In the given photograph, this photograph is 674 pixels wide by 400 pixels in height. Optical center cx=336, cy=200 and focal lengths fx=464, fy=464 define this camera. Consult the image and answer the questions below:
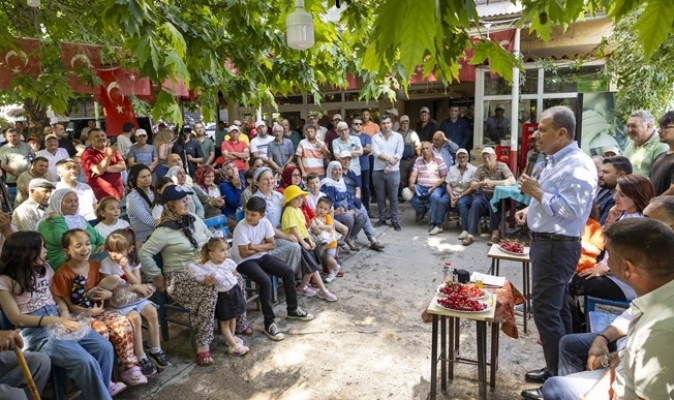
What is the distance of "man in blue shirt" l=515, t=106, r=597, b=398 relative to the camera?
3018 mm

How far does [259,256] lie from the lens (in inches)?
190

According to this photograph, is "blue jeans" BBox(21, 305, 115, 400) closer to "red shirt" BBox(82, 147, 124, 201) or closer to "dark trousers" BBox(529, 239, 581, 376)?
"dark trousers" BBox(529, 239, 581, 376)

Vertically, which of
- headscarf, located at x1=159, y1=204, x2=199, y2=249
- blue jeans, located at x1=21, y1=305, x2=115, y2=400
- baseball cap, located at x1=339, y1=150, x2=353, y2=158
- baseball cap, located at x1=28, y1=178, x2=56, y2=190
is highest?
baseball cap, located at x1=339, y1=150, x2=353, y2=158

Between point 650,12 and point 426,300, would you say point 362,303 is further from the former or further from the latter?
point 650,12

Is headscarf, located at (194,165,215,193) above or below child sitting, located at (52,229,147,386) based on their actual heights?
above

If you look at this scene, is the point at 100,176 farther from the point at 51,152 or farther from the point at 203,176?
the point at 51,152

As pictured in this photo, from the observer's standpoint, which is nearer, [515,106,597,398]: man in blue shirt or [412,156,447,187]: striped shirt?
[515,106,597,398]: man in blue shirt

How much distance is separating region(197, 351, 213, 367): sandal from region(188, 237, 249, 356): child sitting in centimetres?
21

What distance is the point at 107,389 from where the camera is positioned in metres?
3.16

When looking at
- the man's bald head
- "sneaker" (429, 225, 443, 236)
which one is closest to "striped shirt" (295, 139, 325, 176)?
"sneaker" (429, 225, 443, 236)

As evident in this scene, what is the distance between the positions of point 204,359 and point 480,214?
522 centimetres

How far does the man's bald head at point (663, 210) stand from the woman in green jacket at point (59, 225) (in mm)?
4334

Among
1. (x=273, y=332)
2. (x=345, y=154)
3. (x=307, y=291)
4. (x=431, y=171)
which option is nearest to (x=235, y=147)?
(x=345, y=154)

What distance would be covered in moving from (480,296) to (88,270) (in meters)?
3.00
